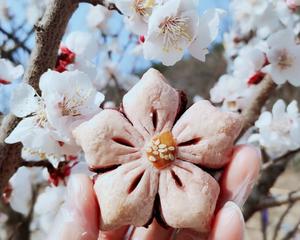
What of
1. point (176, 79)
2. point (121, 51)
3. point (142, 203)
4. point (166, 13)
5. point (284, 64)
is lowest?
point (176, 79)

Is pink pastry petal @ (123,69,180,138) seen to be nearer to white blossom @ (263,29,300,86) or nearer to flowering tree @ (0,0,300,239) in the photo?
flowering tree @ (0,0,300,239)

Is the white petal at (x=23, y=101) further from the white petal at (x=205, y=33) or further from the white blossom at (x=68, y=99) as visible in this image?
the white petal at (x=205, y=33)

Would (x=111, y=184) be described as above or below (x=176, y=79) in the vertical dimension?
above

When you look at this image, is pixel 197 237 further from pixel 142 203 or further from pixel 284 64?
pixel 284 64

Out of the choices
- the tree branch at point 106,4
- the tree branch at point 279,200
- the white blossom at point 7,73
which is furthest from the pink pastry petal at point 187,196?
the tree branch at point 279,200

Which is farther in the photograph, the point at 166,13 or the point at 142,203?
the point at 166,13

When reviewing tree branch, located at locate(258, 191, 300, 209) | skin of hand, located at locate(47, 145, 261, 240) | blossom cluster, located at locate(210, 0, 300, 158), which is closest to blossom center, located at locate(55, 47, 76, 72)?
skin of hand, located at locate(47, 145, 261, 240)

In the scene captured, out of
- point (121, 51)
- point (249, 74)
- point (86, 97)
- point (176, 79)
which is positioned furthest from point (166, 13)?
point (176, 79)
